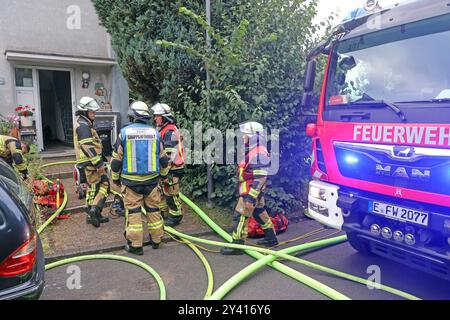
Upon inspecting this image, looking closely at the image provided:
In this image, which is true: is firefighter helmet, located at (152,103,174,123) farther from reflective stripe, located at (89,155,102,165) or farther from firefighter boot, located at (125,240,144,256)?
firefighter boot, located at (125,240,144,256)

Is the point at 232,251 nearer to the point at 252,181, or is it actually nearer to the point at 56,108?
the point at 252,181

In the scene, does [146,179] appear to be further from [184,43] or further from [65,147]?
[65,147]

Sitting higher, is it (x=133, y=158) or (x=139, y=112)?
(x=139, y=112)

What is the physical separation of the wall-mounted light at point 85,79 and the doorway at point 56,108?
64cm

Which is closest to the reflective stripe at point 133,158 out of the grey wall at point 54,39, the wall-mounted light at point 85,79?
the grey wall at point 54,39

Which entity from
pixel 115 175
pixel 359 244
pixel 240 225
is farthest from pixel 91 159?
pixel 359 244

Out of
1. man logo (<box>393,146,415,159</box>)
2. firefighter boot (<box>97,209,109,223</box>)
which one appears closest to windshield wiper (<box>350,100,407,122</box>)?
man logo (<box>393,146,415,159</box>)

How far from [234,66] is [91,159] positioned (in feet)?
8.21

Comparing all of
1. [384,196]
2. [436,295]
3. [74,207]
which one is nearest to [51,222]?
[74,207]

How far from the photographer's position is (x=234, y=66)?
5215 millimetres

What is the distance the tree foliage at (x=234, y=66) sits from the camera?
5266 millimetres

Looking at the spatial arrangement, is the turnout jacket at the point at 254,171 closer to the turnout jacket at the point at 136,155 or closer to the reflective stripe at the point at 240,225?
the reflective stripe at the point at 240,225

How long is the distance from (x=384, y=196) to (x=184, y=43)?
3923 mm

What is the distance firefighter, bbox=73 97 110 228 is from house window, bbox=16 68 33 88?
19.4 feet
